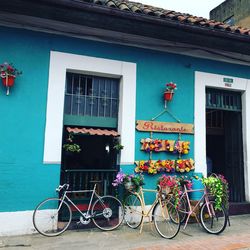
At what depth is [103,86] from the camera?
6.57m

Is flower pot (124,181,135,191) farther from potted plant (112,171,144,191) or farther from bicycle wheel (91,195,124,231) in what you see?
bicycle wheel (91,195,124,231)

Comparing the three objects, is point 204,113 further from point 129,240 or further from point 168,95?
point 129,240

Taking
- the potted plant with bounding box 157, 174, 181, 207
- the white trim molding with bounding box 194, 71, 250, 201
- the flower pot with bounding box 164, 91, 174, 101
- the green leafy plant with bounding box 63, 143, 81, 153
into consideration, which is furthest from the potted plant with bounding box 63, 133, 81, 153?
the white trim molding with bounding box 194, 71, 250, 201

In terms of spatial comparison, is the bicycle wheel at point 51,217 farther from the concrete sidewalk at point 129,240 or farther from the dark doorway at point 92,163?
the dark doorway at point 92,163

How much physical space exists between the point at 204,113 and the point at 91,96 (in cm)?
284

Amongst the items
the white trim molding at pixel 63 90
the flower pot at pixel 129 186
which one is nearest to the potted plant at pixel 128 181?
the flower pot at pixel 129 186

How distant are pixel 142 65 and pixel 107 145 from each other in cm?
199

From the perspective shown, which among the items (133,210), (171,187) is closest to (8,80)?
(133,210)

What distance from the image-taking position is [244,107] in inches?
307

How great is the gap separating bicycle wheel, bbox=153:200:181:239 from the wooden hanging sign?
1689 mm

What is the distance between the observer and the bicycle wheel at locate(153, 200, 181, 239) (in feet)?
18.0

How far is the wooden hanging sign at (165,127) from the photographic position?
21.4ft

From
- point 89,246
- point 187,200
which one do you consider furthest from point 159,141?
point 89,246

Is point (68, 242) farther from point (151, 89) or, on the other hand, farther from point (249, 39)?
point (249, 39)
